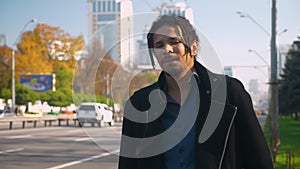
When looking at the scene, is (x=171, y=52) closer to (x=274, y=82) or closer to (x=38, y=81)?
(x=274, y=82)

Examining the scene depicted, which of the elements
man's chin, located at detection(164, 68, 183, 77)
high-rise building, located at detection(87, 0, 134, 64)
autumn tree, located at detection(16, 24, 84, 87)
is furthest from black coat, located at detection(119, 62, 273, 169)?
autumn tree, located at detection(16, 24, 84, 87)

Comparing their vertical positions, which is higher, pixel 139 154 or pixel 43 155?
pixel 139 154

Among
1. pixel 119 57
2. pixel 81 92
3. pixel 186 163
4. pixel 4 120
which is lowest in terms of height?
pixel 4 120

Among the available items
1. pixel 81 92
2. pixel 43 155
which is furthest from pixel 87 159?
pixel 81 92

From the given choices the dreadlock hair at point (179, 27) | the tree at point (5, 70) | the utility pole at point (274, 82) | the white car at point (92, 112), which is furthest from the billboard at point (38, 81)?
the dreadlock hair at point (179, 27)

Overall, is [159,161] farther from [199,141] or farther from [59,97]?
[59,97]

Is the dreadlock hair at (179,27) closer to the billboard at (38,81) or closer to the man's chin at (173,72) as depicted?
the man's chin at (173,72)

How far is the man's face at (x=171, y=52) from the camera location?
9.23 ft

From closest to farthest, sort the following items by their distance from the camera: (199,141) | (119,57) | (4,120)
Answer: (199,141)
(119,57)
(4,120)

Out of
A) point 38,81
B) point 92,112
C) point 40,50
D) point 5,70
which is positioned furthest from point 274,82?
point 38,81

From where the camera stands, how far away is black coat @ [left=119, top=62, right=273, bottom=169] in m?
2.72

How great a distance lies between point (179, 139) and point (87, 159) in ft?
44.2

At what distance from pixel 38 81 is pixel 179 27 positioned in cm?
6933

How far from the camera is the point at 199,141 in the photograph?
273cm
